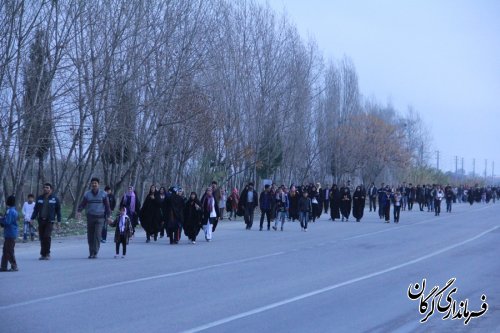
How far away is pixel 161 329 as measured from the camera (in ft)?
33.3

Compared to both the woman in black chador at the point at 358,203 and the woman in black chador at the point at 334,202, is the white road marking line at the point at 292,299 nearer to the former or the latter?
the woman in black chador at the point at 358,203

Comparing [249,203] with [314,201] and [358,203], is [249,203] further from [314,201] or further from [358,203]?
[358,203]

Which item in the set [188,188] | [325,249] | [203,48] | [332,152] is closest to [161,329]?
[325,249]

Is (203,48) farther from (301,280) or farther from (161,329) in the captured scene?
(161,329)

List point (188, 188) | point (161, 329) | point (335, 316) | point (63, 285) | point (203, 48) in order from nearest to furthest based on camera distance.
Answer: point (161, 329), point (335, 316), point (63, 285), point (203, 48), point (188, 188)

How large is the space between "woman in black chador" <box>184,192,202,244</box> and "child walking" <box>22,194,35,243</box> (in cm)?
446

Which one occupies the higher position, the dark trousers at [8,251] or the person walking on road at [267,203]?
the person walking on road at [267,203]

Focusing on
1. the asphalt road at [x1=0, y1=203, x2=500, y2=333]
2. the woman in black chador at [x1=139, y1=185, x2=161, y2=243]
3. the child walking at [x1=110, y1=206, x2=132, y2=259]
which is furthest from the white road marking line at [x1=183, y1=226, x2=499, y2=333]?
the woman in black chador at [x1=139, y1=185, x2=161, y2=243]

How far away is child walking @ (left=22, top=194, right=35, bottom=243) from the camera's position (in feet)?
77.9

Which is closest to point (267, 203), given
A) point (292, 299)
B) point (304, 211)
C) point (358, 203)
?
point (304, 211)

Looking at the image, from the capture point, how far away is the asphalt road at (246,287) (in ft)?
35.3

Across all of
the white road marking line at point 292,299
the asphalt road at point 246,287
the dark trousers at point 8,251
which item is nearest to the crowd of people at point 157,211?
the dark trousers at point 8,251

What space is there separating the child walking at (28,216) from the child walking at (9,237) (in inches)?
255

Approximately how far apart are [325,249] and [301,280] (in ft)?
25.0
